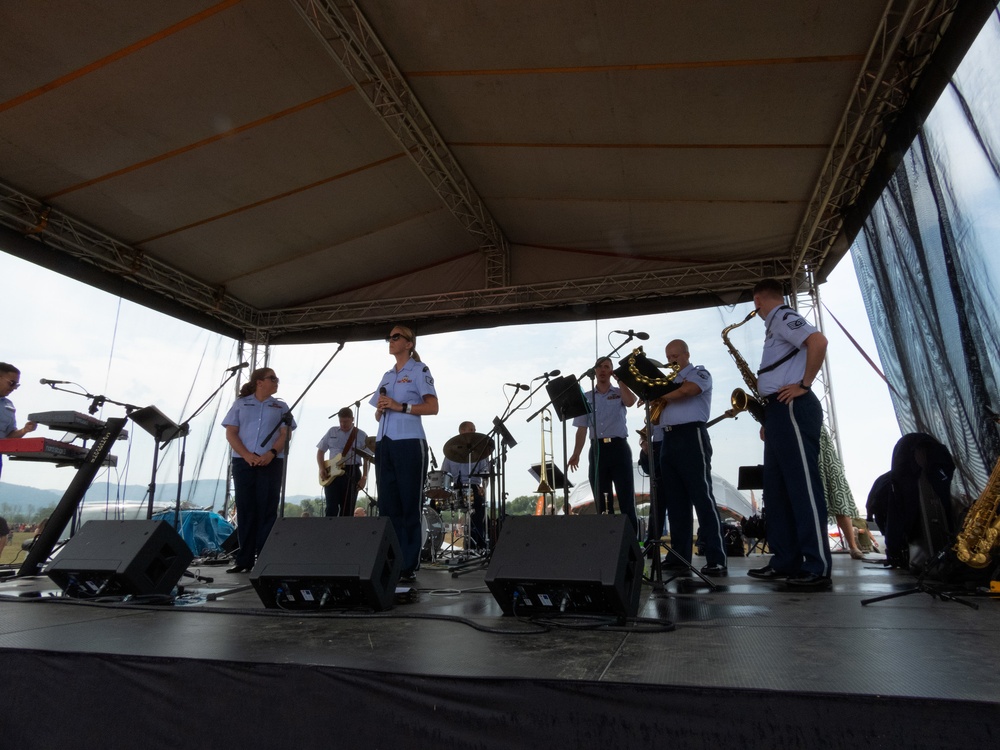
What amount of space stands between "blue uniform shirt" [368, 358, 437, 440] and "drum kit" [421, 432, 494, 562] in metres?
1.91

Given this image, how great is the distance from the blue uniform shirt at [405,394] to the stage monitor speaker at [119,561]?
116 centimetres

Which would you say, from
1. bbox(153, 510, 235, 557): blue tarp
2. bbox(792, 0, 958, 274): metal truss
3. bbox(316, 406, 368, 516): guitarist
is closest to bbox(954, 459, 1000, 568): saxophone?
bbox(792, 0, 958, 274): metal truss

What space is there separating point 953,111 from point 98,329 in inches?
313

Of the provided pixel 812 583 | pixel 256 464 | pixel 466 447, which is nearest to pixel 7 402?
pixel 256 464

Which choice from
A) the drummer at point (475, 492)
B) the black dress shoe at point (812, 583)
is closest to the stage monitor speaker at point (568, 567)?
the black dress shoe at point (812, 583)

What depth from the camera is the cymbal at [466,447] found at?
5.66 m

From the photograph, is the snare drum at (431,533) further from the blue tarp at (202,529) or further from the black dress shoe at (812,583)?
the black dress shoe at (812,583)

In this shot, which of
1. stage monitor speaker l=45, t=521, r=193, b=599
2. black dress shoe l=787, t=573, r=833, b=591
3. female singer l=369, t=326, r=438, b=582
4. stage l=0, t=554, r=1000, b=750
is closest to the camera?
stage l=0, t=554, r=1000, b=750

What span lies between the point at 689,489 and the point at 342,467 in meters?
3.75

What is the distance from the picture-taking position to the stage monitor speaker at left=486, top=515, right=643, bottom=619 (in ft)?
6.16

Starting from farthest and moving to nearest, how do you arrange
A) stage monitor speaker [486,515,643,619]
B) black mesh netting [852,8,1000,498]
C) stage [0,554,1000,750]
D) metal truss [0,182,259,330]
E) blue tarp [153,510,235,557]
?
1. blue tarp [153,510,235,557]
2. metal truss [0,182,259,330]
3. black mesh netting [852,8,1000,498]
4. stage monitor speaker [486,515,643,619]
5. stage [0,554,1000,750]

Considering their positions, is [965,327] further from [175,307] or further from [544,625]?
[175,307]

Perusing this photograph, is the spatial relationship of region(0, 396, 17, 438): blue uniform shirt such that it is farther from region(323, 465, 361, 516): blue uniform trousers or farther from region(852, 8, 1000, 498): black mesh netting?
region(852, 8, 1000, 498): black mesh netting

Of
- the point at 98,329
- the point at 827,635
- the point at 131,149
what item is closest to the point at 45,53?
the point at 131,149
